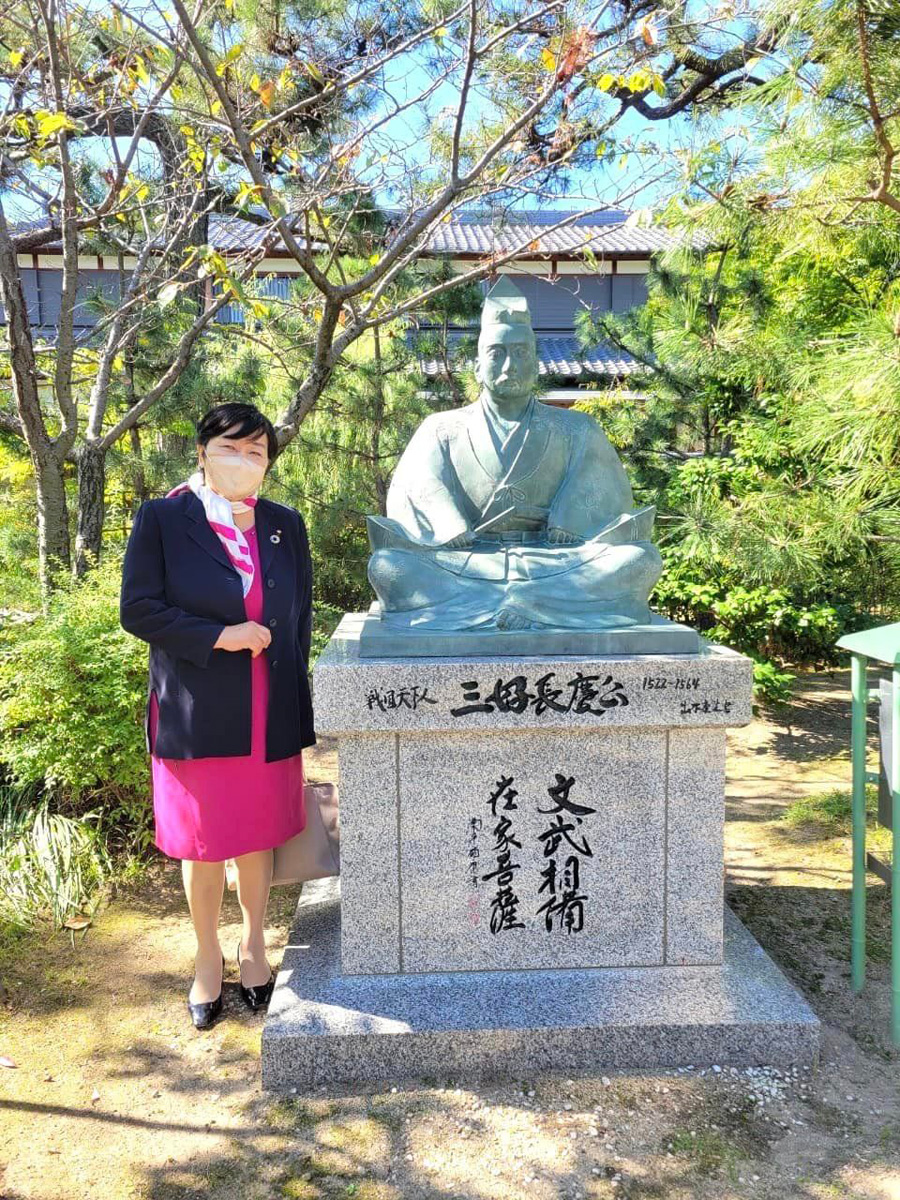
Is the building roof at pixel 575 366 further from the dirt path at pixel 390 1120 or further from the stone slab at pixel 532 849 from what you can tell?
the dirt path at pixel 390 1120

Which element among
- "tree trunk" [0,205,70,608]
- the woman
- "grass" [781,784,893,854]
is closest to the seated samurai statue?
the woman

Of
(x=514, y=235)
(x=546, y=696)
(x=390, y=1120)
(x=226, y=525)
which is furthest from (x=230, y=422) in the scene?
(x=514, y=235)

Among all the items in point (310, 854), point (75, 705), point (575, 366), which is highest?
point (575, 366)

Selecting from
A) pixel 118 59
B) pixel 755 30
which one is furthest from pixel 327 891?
pixel 755 30

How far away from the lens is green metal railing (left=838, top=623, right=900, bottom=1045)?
2.56m

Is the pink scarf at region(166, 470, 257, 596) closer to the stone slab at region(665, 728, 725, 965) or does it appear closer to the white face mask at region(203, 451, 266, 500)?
the white face mask at region(203, 451, 266, 500)

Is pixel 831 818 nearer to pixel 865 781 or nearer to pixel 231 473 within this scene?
pixel 865 781

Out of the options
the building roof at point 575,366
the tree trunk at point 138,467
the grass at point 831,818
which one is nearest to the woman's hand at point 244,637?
the building roof at point 575,366

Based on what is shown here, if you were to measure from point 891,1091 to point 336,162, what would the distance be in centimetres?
459

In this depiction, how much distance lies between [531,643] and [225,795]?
0.99m

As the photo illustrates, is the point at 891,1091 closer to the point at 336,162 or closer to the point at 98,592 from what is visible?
the point at 98,592

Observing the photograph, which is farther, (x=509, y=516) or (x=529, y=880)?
(x=509, y=516)

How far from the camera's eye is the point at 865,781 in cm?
282

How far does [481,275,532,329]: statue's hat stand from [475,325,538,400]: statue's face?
2 cm
